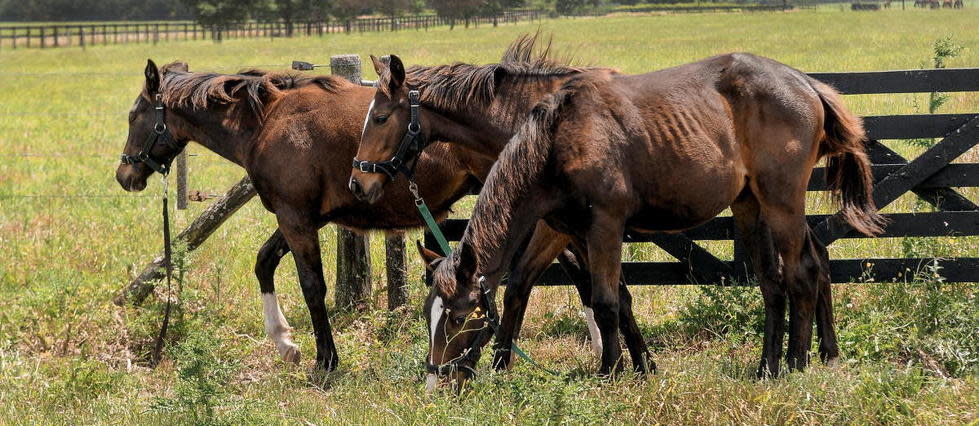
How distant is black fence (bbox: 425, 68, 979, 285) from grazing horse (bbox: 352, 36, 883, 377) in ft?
1.45

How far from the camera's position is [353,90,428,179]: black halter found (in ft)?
19.0

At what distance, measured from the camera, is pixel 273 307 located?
6.61 metres

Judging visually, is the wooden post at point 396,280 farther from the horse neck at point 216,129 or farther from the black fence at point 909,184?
the black fence at point 909,184

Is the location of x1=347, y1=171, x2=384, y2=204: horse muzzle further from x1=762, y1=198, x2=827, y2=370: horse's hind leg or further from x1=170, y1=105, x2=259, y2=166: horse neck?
x1=762, y1=198, x2=827, y2=370: horse's hind leg

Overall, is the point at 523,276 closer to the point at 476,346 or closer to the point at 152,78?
the point at 476,346

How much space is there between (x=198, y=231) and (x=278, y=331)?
1.36 metres

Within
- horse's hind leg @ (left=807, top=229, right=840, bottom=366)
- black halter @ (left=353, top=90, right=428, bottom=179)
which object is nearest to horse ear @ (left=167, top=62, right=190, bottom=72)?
black halter @ (left=353, top=90, right=428, bottom=179)

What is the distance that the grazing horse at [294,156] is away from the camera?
634 cm

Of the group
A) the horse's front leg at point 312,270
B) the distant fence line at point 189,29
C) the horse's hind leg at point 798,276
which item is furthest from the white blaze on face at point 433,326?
the distant fence line at point 189,29

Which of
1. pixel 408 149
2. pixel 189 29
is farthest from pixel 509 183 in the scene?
pixel 189 29

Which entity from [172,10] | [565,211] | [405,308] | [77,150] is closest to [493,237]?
[565,211]

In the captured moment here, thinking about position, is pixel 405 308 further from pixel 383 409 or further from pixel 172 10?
pixel 172 10

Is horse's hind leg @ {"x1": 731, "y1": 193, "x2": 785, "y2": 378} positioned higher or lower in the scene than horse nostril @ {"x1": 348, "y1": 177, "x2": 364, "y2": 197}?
lower

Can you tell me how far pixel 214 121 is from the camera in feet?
21.9
